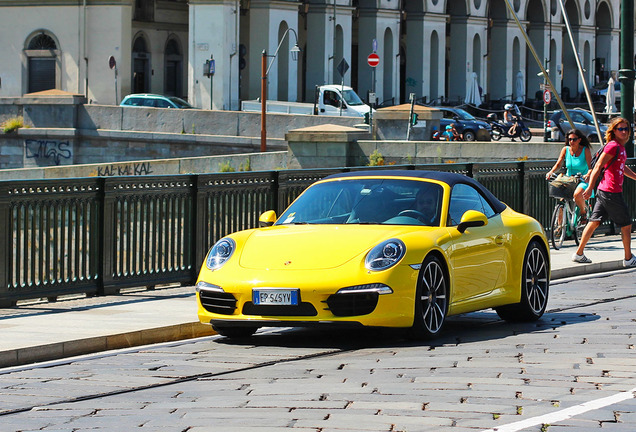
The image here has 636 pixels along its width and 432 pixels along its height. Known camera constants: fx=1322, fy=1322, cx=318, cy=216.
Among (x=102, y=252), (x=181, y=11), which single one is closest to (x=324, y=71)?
(x=181, y=11)

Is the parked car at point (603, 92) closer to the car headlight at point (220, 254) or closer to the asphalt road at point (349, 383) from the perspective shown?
the asphalt road at point (349, 383)

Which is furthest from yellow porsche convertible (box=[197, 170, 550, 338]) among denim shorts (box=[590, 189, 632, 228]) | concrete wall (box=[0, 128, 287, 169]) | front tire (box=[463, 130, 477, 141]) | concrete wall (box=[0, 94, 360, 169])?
front tire (box=[463, 130, 477, 141])

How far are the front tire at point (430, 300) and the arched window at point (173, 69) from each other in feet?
191

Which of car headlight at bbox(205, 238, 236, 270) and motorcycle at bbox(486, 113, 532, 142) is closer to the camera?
car headlight at bbox(205, 238, 236, 270)

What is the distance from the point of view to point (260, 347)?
10117 mm

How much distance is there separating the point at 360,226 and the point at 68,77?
5389 cm

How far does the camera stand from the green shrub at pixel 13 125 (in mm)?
49031

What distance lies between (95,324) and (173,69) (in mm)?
58374

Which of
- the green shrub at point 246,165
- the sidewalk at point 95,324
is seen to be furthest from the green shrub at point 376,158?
the sidewalk at point 95,324

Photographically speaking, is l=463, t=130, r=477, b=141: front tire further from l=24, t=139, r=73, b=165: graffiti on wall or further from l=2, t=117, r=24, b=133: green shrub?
l=2, t=117, r=24, b=133: green shrub

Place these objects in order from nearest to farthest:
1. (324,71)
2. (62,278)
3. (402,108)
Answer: (62,278), (402,108), (324,71)

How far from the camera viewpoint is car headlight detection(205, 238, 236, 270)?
34.1 ft

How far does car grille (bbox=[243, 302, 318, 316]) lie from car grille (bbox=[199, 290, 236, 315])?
5.3 inches

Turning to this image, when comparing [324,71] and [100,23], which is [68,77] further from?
[324,71]
